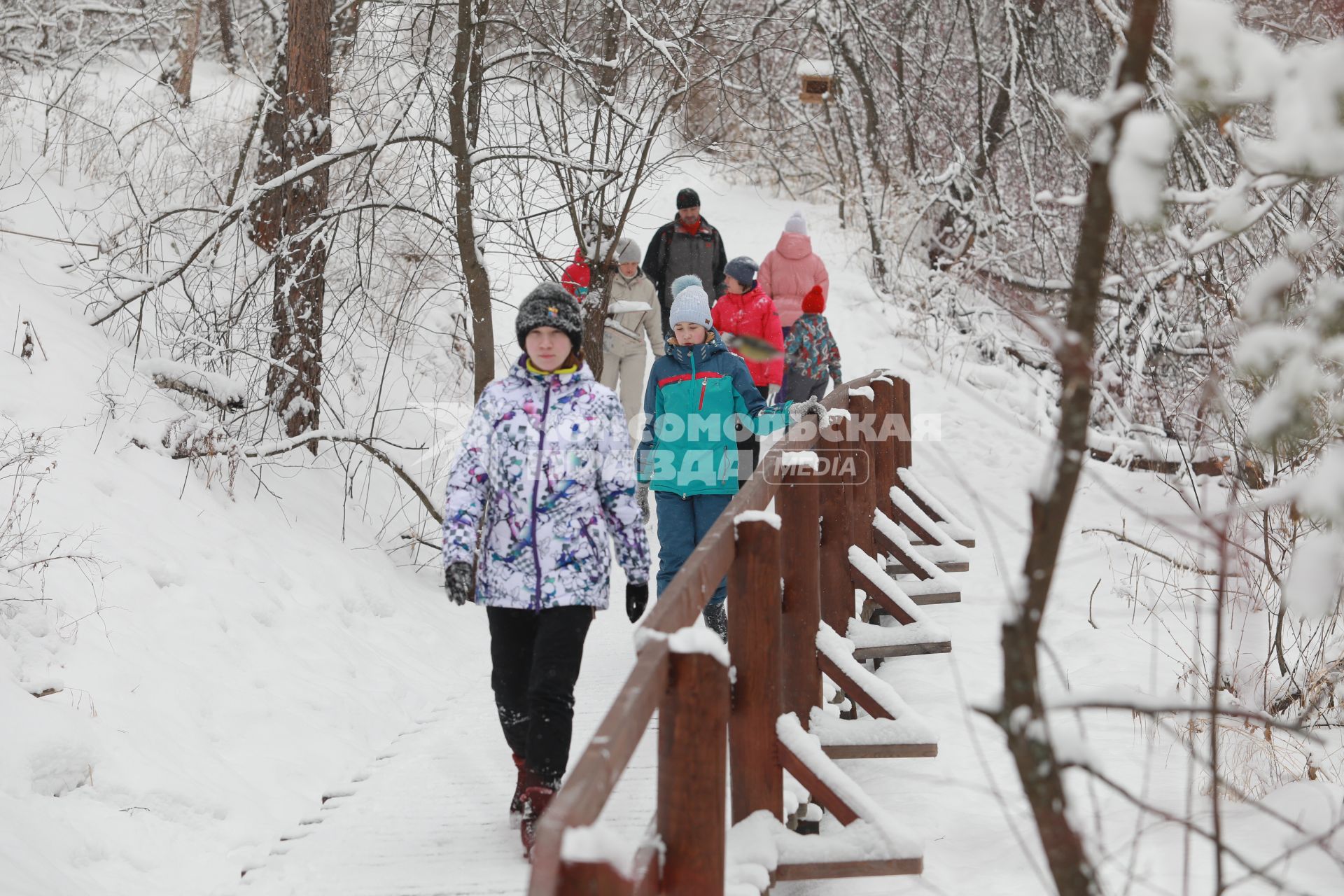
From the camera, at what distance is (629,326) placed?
382 inches

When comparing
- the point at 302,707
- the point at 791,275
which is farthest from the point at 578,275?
the point at 302,707

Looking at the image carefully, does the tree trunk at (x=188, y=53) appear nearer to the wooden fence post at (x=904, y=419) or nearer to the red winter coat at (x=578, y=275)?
the red winter coat at (x=578, y=275)

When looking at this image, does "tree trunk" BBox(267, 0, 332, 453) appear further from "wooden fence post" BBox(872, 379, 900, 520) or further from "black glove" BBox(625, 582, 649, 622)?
"black glove" BBox(625, 582, 649, 622)

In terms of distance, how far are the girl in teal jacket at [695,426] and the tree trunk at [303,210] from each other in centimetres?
317

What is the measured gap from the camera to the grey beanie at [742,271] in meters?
8.22

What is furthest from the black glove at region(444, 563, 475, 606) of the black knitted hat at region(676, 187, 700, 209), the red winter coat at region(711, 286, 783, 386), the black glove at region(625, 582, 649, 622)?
the black knitted hat at region(676, 187, 700, 209)

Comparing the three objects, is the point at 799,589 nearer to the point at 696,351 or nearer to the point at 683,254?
the point at 696,351

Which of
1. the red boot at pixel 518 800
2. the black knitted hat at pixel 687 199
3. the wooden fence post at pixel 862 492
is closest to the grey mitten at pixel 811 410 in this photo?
the wooden fence post at pixel 862 492

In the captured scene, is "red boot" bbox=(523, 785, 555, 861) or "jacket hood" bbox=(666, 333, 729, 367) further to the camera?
"jacket hood" bbox=(666, 333, 729, 367)

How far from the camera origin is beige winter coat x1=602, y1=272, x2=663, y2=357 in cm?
966

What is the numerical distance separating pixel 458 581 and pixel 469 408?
7.39 metres

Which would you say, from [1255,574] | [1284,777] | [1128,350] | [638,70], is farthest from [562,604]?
[1128,350]

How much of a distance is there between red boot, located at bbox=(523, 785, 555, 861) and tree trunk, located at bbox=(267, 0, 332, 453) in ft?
15.1

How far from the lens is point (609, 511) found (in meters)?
3.85
